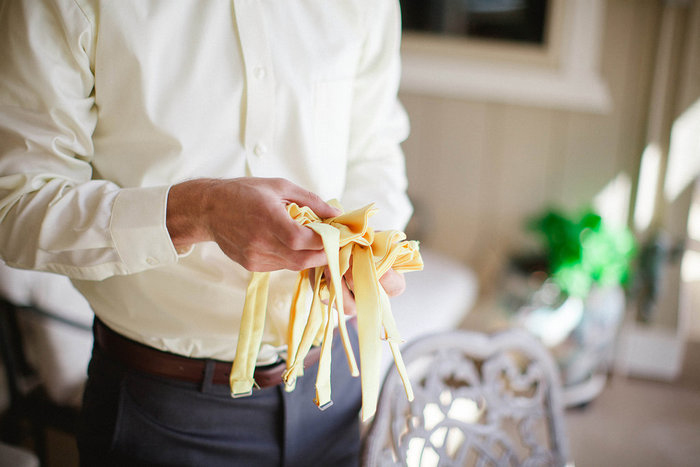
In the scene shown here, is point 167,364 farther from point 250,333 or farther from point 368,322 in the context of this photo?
point 368,322

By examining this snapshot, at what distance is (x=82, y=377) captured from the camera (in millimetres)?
1706

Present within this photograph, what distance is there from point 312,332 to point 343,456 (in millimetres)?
420

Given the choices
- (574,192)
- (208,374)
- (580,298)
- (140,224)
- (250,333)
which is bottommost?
(580,298)

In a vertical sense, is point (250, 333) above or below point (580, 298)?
above

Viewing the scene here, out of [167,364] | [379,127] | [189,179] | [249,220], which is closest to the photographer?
[249,220]

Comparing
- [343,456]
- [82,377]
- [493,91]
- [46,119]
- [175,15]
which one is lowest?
[82,377]

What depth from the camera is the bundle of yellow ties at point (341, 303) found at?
69 centimetres

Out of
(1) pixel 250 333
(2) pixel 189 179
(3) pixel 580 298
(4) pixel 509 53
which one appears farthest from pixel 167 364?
(4) pixel 509 53

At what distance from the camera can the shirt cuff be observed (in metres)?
0.72

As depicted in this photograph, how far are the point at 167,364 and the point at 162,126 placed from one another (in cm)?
35

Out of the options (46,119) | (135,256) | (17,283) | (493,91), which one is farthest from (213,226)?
(493,91)

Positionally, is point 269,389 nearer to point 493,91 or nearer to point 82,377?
point 82,377

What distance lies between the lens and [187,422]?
3.00 ft

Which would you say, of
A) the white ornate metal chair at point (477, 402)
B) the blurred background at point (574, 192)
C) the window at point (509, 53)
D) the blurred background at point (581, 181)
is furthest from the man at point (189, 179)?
the window at point (509, 53)
